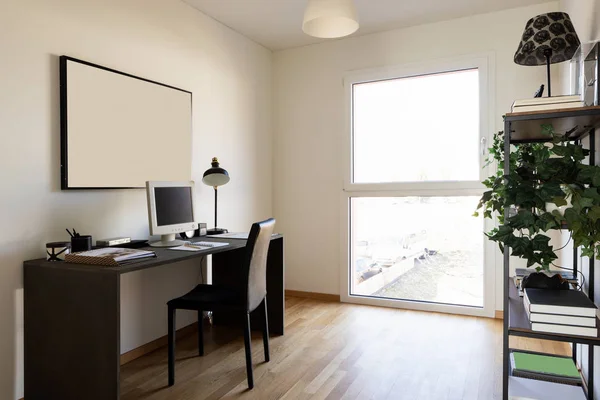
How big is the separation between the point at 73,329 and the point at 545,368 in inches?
88.3

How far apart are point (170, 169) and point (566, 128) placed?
2450 mm

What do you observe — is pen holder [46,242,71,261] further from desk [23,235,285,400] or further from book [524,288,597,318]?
book [524,288,597,318]

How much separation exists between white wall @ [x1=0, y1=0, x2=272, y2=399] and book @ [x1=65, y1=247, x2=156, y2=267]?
0.39m

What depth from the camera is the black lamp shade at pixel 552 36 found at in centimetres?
212

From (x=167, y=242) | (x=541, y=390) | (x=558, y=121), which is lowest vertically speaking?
(x=541, y=390)

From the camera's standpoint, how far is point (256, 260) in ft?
8.09

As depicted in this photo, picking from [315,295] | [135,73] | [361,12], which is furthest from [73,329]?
[361,12]

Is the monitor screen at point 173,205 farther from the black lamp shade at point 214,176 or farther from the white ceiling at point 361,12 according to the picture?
the white ceiling at point 361,12

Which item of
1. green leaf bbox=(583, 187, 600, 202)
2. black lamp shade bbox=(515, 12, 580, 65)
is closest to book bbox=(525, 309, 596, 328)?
green leaf bbox=(583, 187, 600, 202)

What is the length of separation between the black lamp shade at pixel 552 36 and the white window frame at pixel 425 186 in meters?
1.41

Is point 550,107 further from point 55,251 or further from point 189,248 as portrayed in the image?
point 55,251

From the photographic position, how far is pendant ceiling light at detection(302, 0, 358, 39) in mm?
2314

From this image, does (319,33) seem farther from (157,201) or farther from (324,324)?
(324,324)

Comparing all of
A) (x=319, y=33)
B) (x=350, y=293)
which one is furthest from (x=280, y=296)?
(x=319, y=33)
